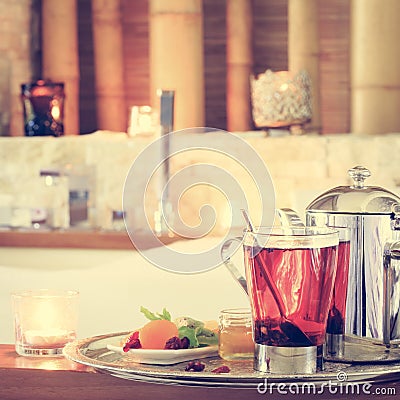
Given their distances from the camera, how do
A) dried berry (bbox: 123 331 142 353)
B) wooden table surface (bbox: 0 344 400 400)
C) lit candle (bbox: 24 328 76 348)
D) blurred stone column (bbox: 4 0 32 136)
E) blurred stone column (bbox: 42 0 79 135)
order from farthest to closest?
blurred stone column (bbox: 42 0 79 135), blurred stone column (bbox: 4 0 32 136), lit candle (bbox: 24 328 76 348), dried berry (bbox: 123 331 142 353), wooden table surface (bbox: 0 344 400 400)

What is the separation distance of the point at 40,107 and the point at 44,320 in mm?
3732

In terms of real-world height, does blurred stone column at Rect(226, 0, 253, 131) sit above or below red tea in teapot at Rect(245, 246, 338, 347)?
above

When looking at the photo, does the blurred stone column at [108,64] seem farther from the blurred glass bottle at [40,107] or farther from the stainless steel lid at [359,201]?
the stainless steel lid at [359,201]

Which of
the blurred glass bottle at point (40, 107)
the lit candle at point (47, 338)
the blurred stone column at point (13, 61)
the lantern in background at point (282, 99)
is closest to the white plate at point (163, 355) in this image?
the lit candle at point (47, 338)

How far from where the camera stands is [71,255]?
3227 mm

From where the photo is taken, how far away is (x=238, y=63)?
6133 millimetres

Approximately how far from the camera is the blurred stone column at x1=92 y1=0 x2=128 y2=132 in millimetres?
6156

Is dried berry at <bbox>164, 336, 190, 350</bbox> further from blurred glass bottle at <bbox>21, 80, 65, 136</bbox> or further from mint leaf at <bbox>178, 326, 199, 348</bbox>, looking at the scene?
blurred glass bottle at <bbox>21, 80, 65, 136</bbox>

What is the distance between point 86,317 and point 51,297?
2.54ft

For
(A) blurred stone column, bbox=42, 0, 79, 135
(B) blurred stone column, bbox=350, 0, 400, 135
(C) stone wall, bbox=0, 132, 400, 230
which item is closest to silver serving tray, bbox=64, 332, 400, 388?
(C) stone wall, bbox=0, 132, 400, 230

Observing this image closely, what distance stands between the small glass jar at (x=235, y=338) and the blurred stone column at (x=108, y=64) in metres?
5.08

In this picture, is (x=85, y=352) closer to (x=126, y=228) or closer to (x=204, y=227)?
(x=126, y=228)

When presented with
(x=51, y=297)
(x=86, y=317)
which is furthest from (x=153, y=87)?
(x=51, y=297)

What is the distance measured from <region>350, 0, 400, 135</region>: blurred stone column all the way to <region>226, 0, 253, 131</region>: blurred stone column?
4.04ft
